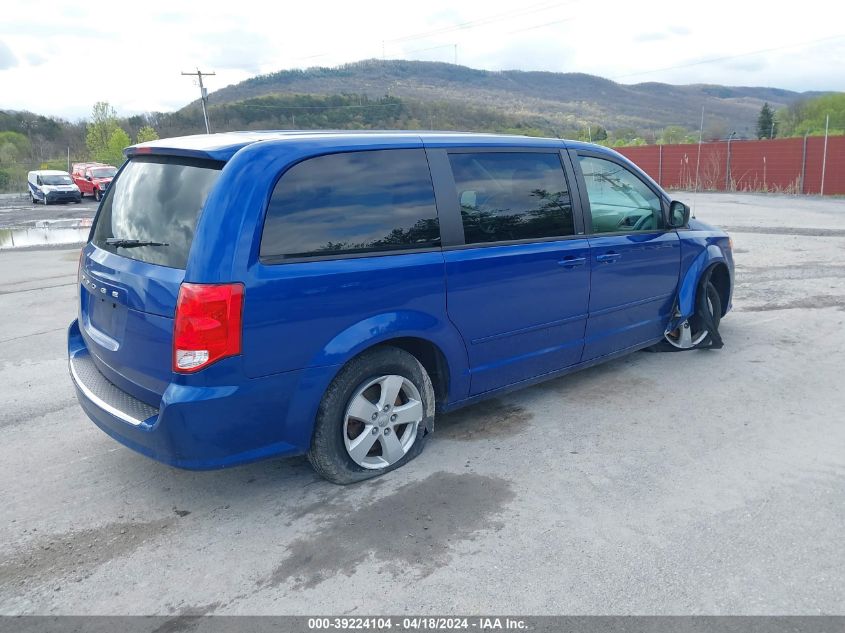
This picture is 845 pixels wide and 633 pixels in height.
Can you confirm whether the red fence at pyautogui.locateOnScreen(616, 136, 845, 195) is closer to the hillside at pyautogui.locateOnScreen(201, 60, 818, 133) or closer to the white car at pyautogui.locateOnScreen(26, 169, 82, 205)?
the white car at pyautogui.locateOnScreen(26, 169, 82, 205)

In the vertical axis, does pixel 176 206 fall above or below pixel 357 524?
above

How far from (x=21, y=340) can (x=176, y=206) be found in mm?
4575

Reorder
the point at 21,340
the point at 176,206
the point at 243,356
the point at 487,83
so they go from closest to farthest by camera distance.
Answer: the point at 243,356 → the point at 176,206 → the point at 21,340 → the point at 487,83

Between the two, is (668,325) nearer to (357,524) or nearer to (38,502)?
(357,524)

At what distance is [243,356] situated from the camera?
3139 mm

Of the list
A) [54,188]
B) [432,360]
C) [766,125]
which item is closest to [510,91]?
[766,125]

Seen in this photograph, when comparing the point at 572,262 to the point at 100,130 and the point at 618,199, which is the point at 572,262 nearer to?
the point at 618,199

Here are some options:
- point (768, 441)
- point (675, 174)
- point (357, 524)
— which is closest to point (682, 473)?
point (768, 441)

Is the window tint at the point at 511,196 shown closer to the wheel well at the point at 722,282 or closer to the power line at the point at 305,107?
the wheel well at the point at 722,282

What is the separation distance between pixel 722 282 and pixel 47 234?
59.2 ft

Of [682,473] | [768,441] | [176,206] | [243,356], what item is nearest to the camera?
[243,356]

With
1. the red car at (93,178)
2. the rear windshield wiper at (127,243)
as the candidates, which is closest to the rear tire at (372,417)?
the rear windshield wiper at (127,243)

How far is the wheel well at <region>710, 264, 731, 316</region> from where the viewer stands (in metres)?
6.24

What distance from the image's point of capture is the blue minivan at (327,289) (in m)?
3.15
